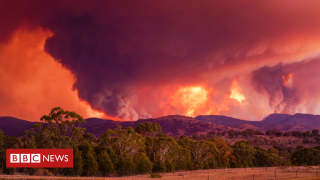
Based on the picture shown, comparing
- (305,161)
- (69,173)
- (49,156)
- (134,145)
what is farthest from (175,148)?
(305,161)

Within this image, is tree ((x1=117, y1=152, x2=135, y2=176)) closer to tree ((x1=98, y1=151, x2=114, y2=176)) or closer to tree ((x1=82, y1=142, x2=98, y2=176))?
tree ((x1=98, y1=151, x2=114, y2=176))

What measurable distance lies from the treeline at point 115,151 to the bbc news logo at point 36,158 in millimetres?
10399

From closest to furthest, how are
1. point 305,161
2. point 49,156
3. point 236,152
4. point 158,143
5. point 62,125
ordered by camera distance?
point 49,156 → point 62,125 → point 158,143 → point 305,161 → point 236,152

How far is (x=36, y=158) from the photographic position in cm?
7950

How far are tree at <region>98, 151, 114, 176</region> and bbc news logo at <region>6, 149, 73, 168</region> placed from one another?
1560cm

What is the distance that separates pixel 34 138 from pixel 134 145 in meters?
46.1

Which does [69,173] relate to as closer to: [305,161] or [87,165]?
[87,165]

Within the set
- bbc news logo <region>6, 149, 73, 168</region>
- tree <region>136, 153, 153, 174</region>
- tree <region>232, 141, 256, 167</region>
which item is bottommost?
tree <region>232, 141, 256, 167</region>

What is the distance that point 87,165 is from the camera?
95.9 meters

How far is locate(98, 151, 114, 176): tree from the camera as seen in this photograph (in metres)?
97.8

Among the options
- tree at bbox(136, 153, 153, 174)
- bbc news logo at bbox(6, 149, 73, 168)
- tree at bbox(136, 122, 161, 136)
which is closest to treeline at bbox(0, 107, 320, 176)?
tree at bbox(136, 153, 153, 174)

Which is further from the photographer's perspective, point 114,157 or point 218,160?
point 218,160

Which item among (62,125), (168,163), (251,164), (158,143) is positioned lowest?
(251,164)

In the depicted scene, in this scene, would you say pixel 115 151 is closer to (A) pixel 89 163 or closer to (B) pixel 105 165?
(B) pixel 105 165
